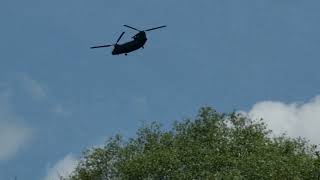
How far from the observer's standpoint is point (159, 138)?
72.2m

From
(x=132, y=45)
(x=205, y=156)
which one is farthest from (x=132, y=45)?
(x=205, y=156)

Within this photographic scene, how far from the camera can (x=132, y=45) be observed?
39281mm

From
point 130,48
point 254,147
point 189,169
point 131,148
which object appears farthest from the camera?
point 131,148

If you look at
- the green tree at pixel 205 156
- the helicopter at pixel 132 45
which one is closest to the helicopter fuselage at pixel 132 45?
the helicopter at pixel 132 45

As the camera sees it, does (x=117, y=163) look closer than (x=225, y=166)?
No

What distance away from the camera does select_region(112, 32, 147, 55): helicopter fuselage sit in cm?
3872

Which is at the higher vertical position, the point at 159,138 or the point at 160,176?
the point at 159,138

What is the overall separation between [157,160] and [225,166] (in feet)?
19.3

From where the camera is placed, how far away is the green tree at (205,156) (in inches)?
2406

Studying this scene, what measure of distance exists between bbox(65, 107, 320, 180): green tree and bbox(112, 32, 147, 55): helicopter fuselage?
2097 cm

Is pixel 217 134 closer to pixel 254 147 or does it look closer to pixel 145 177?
pixel 254 147

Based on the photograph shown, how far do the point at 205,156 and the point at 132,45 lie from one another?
24829 mm

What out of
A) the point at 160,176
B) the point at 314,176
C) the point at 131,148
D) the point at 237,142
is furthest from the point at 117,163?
the point at 314,176

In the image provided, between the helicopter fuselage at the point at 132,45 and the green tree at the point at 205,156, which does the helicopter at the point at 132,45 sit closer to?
the helicopter fuselage at the point at 132,45
